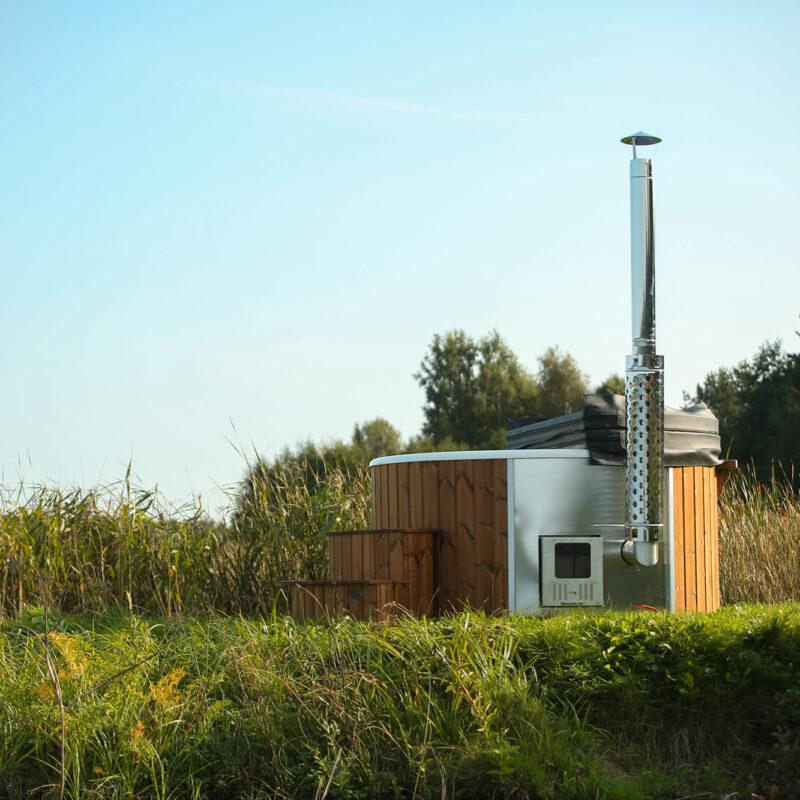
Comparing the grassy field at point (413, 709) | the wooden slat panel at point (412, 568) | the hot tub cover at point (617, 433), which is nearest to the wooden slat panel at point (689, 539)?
the hot tub cover at point (617, 433)

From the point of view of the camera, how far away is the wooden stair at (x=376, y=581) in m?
6.68

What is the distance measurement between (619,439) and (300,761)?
3.61 meters

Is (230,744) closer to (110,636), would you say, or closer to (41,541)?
(110,636)

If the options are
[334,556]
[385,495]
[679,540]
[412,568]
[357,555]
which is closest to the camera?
[412,568]

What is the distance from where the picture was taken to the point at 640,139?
7262 millimetres

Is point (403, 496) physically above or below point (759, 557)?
above

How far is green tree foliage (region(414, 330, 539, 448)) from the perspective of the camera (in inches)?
1730

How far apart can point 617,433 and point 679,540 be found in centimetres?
96

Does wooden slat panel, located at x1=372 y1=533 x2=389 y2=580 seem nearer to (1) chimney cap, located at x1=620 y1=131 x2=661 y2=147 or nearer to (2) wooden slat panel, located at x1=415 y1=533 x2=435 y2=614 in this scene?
(2) wooden slat panel, located at x1=415 y1=533 x2=435 y2=614

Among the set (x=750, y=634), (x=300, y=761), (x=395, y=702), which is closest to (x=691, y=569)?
(x=750, y=634)

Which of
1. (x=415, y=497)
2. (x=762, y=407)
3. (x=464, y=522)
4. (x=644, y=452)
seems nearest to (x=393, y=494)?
(x=415, y=497)

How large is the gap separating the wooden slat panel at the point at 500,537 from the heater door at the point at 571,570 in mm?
257

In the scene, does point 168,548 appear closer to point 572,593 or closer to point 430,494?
point 430,494

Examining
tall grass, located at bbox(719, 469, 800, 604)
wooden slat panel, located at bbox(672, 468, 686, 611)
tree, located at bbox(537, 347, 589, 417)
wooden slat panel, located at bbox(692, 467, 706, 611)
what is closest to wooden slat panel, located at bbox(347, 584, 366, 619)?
wooden slat panel, located at bbox(672, 468, 686, 611)
